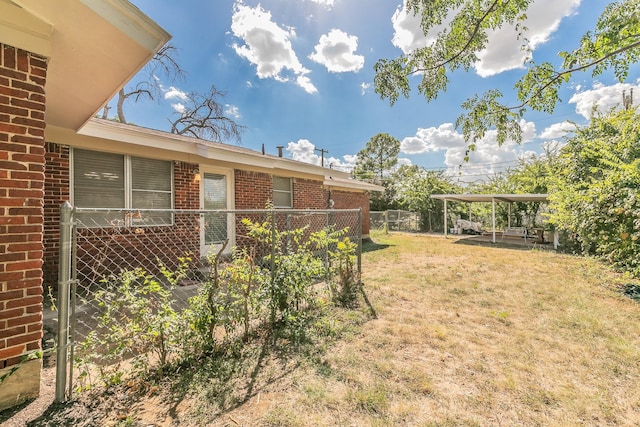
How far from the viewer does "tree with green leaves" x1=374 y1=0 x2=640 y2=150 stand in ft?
14.4

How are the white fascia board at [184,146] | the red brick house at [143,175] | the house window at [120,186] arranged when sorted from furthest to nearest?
the house window at [120,186] → the white fascia board at [184,146] → the red brick house at [143,175]

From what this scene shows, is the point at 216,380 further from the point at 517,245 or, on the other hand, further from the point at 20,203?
the point at 517,245

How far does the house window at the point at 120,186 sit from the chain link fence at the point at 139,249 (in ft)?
0.15

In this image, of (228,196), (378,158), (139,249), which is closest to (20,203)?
(139,249)

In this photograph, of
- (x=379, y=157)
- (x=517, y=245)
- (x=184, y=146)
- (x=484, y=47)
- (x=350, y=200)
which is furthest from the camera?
(x=379, y=157)

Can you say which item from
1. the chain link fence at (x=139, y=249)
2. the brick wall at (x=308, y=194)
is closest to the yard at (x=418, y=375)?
the chain link fence at (x=139, y=249)

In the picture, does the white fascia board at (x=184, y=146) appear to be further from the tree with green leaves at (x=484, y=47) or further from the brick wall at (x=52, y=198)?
the tree with green leaves at (x=484, y=47)

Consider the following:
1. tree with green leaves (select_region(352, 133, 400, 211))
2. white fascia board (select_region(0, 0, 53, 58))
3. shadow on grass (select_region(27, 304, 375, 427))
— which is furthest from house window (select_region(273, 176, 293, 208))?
tree with green leaves (select_region(352, 133, 400, 211))

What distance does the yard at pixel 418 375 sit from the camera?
6.77 feet

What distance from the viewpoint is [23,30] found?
2.10 metres

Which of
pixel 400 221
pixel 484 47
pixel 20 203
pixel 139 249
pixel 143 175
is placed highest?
pixel 484 47

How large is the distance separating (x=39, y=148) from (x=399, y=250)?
10238 mm

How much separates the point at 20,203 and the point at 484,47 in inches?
268

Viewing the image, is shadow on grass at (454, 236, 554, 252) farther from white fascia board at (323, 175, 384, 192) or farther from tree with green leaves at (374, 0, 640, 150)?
tree with green leaves at (374, 0, 640, 150)
